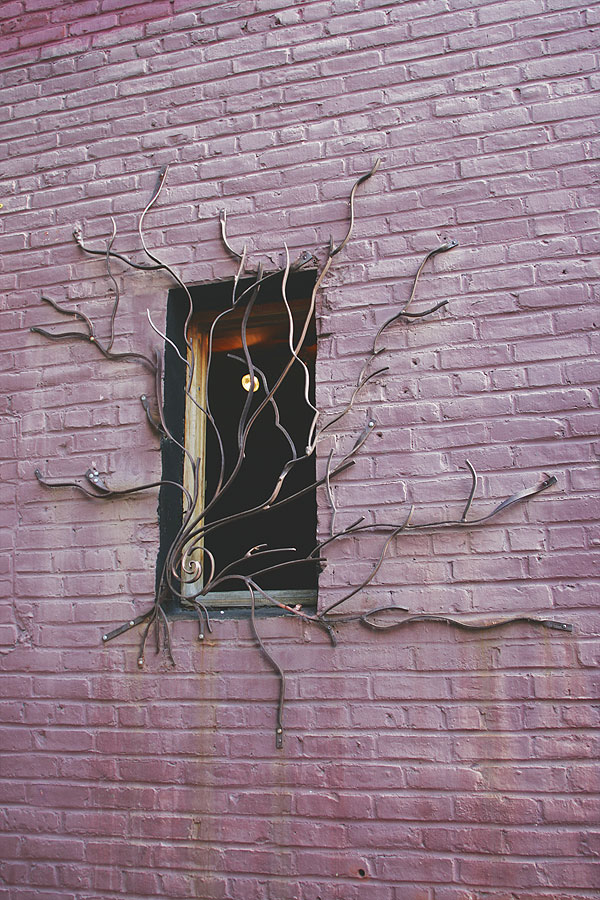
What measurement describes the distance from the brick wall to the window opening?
12 centimetres

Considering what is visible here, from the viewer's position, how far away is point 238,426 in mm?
2678

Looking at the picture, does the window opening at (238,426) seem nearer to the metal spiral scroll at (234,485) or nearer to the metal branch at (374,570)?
the metal spiral scroll at (234,485)

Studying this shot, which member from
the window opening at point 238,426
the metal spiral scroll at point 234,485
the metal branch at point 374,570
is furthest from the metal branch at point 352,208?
the metal branch at point 374,570

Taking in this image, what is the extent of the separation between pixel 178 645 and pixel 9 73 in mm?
2451

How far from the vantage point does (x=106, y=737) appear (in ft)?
7.73

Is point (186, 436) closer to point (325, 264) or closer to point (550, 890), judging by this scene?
point (325, 264)

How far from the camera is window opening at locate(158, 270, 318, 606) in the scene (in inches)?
101

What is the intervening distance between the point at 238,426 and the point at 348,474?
0.53 metres

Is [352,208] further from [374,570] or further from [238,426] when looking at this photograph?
[374,570]

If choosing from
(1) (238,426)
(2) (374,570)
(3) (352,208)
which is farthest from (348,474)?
(3) (352,208)

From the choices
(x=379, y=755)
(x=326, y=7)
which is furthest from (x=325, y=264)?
(x=379, y=755)

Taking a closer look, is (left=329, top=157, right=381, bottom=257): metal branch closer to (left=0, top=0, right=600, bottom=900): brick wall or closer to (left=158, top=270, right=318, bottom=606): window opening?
(left=0, top=0, right=600, bottom=900): brick wall

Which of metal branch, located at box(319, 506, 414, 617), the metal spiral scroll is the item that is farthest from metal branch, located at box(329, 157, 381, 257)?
metal branch, located at box(319, 506, 414, 617)

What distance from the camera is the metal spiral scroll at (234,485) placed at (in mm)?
2222
